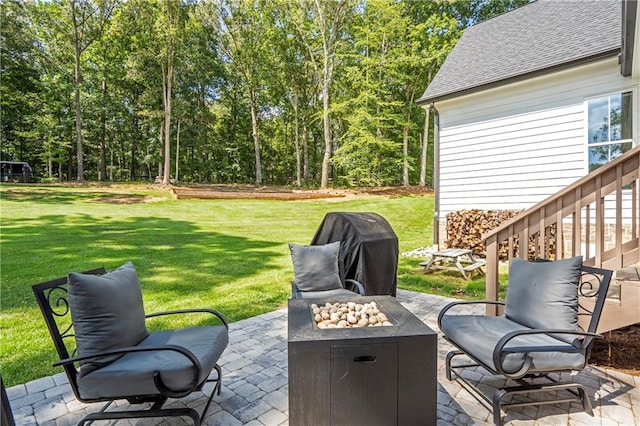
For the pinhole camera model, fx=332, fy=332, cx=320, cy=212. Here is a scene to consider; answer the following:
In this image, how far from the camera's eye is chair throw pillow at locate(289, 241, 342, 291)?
13.0ft

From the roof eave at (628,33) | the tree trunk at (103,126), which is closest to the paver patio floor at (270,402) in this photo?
the roof eave at (628,33)

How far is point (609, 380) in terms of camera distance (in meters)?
2.68

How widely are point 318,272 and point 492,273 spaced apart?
75.1 inches

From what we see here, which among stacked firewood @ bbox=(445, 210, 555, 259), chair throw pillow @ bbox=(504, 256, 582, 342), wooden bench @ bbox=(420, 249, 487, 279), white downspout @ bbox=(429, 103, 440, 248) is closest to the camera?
chair throw pillow @ bbox=(504, 256, 582, 342)

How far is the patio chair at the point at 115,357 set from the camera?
1966mm

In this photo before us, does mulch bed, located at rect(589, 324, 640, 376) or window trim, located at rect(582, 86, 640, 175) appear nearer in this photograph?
mulch bed, located at rect(589, 324, 640, 376)

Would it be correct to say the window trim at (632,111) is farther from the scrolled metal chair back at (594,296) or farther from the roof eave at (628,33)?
the scrolled metal chair back at (594,296)

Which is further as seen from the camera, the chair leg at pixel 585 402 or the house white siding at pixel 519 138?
the house white siding at pixel 519 138

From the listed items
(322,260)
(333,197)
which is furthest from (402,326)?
(333,197)

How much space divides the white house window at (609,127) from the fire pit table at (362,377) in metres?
6.12

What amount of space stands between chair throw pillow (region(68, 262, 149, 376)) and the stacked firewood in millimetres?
6866

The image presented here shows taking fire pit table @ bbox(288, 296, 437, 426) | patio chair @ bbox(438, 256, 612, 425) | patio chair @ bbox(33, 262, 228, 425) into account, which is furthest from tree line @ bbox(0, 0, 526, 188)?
patio chair @ bbox(33, 262, 228, 425)

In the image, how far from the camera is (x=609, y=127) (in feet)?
19.4

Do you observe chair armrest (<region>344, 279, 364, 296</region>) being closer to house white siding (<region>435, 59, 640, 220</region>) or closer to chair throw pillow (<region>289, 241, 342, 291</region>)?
chair throw pillow (<region>289, 241, 342, 291</region>)
